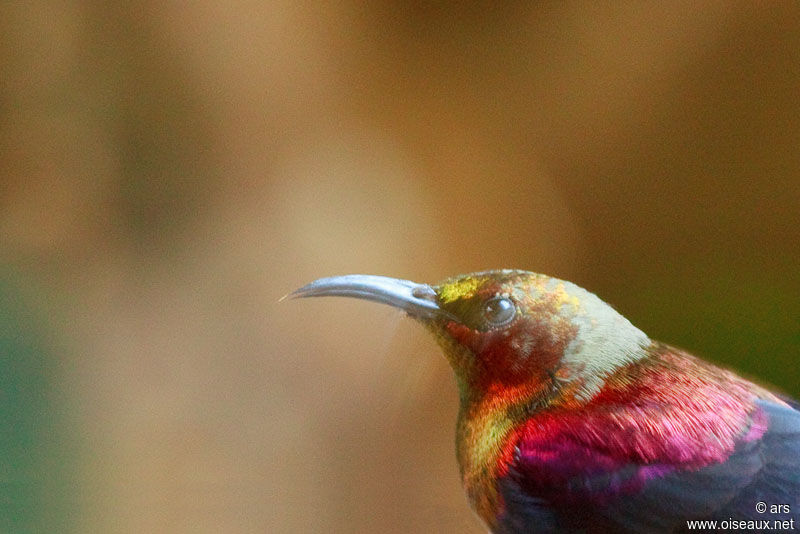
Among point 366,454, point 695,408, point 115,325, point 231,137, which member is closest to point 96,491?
point 115,325

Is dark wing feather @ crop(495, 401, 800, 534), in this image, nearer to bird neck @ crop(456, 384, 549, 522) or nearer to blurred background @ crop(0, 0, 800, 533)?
bird neck @ crop(456, 384, 549, 522)

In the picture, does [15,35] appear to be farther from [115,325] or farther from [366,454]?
[366,454]

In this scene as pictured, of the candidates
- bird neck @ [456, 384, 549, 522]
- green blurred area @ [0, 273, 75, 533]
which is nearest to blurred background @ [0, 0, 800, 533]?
green blurred area @ [0, 273, 75, 533]

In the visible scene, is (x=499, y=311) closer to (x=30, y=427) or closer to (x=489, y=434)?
(x=489, y=434)

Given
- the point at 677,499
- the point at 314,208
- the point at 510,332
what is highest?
the point at 314,208

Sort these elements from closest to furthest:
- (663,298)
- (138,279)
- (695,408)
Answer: (695,408), (663,298), (138,279)

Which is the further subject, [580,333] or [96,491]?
[96,491]

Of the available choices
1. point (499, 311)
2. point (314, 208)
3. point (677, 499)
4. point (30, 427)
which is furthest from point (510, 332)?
point (30, 427)
